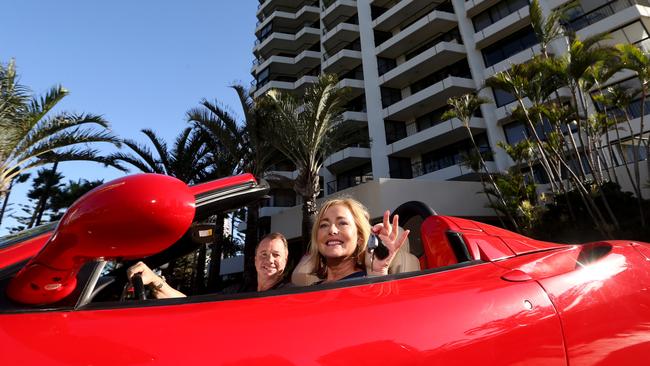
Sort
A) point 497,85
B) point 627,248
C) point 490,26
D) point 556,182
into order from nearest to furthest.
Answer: point 627,248, point 497,85, point 556,182, point 490,26

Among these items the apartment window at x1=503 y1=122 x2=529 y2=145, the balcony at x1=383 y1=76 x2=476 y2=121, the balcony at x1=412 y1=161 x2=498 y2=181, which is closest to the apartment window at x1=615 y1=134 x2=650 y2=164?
the apartment window at x1=503 y1=122 x2=529 y2=145

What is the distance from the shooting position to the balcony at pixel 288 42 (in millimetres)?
31109

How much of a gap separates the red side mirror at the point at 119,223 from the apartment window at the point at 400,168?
21838 mm

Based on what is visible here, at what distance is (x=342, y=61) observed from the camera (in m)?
26.6

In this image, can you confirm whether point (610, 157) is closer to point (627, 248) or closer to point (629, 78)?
point (629, 78)

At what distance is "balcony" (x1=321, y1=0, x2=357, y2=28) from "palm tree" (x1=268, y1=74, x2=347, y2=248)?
18.9 meters

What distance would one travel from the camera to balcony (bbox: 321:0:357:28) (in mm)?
28250

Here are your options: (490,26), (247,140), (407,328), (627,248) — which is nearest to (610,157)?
(490,26)

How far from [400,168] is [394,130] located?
291 centimetres

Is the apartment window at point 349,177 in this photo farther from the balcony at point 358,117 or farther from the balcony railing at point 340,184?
the balcony at point 358,117

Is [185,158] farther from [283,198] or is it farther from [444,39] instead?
[444,39]

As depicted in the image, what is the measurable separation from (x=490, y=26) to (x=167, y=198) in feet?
77.8

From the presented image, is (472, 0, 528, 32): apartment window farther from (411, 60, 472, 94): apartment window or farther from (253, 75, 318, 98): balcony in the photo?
(253, 75, 318, 98): balcony

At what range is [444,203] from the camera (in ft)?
50.9
